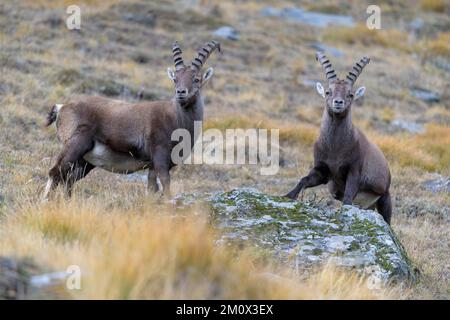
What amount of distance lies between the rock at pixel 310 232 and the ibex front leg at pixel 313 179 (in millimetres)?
1129

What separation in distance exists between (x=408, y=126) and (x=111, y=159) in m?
10.3

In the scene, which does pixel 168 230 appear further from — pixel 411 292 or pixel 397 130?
pixel 397 130

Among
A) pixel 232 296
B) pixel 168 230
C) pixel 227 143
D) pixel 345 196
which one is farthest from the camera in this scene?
pixel 227 143

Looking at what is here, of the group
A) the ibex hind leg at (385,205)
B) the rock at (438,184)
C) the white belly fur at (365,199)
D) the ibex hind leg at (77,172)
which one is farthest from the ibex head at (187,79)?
the rock at (438,184)

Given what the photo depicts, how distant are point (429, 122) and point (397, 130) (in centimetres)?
138

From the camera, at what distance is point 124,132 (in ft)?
33.4

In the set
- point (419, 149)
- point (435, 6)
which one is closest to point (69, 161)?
point (419, 149)

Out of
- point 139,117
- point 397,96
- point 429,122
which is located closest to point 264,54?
point 397,96

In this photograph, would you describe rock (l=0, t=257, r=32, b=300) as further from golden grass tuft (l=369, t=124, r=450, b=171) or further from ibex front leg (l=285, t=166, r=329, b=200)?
golden grass tuft (l=369, t=124, r=450, b=171)

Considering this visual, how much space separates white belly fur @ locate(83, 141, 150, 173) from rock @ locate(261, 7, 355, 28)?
20210mm

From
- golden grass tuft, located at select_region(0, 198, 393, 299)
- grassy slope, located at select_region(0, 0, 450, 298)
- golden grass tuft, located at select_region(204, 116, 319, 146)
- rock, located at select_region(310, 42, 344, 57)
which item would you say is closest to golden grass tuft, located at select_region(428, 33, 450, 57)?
grassy slope, located at select_region(0, 0, 450, 298)

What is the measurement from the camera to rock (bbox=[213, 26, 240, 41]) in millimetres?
24766

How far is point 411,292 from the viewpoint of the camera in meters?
7.21
